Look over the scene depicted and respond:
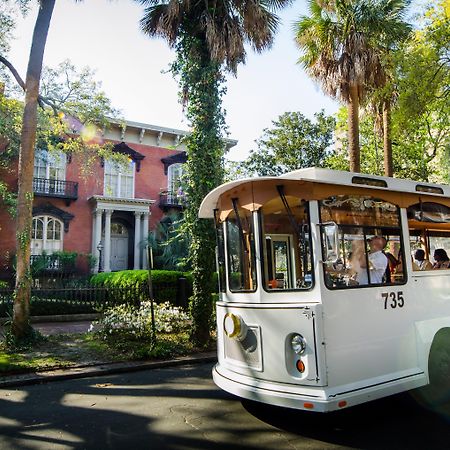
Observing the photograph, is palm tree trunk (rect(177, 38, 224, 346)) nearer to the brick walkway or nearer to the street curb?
the street curb

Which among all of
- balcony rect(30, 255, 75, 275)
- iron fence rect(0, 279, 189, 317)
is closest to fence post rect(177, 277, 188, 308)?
iron fence rect(0, 279, 189, 317)

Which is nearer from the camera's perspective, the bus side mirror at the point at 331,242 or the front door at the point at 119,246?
the bus side mirror at the point at 331,242

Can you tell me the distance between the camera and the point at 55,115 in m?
13.0

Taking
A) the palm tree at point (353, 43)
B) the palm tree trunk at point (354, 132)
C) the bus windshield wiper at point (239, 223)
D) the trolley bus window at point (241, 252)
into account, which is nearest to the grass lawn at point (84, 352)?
the trolley bus window at point (241, 252)

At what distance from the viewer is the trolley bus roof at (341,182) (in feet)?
14.6

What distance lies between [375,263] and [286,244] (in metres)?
1.04

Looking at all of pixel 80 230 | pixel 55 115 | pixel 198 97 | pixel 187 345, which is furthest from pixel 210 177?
pixel 80 230

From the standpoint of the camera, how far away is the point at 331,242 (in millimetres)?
4188

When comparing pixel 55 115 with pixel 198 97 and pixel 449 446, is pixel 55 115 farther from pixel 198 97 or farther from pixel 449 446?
pixel 449 446

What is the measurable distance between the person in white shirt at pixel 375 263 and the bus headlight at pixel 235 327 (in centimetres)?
140

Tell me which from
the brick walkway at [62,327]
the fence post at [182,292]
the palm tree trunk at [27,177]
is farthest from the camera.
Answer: the fence post at [182,292]

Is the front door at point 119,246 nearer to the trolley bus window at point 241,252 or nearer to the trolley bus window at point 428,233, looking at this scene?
the trolley bus window at point 241,252

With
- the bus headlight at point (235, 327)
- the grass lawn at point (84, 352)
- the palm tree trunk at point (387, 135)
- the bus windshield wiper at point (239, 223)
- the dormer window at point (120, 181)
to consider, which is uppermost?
the dormer window at point (120, 181)

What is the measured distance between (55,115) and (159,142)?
46.0ft
